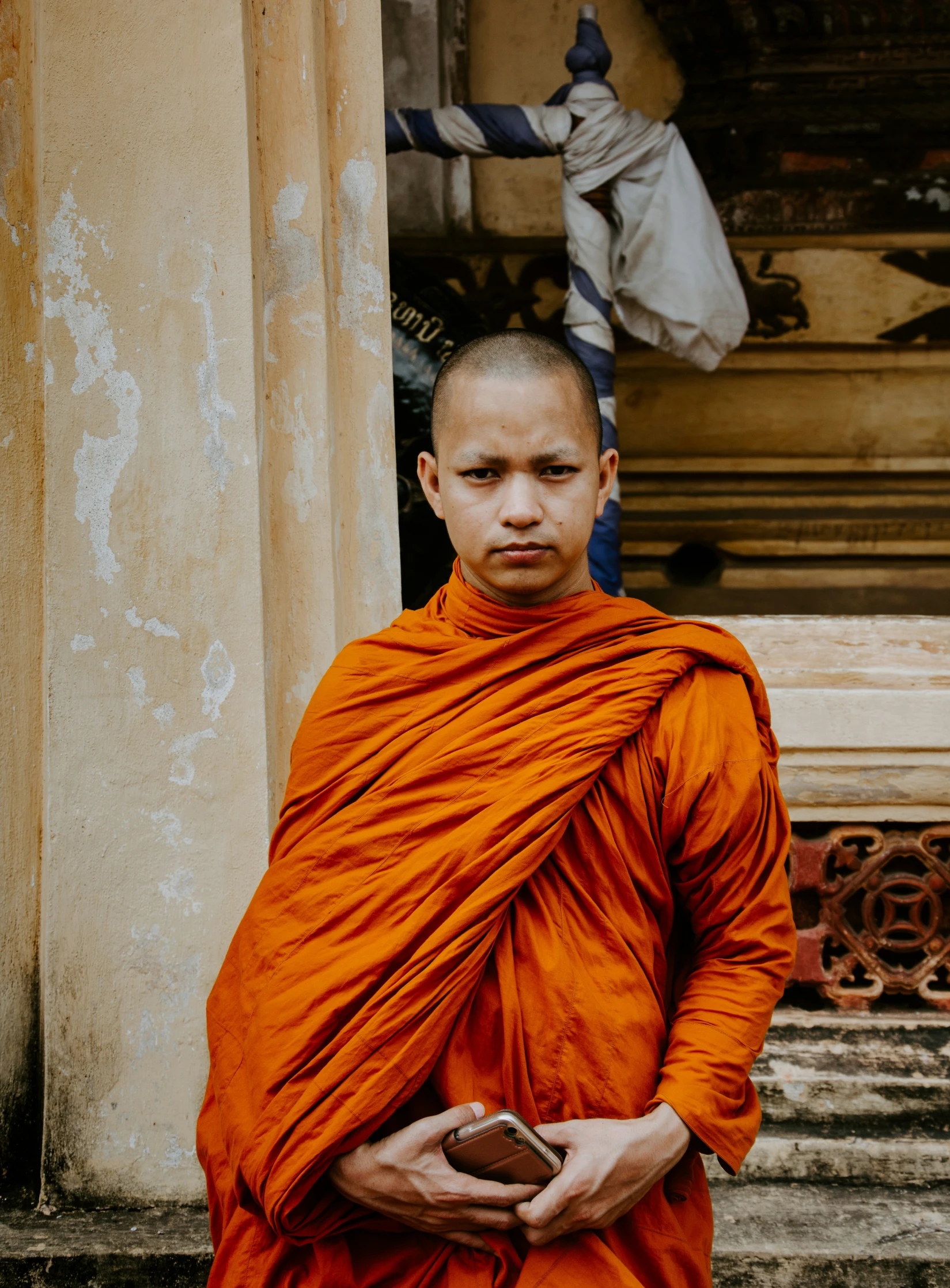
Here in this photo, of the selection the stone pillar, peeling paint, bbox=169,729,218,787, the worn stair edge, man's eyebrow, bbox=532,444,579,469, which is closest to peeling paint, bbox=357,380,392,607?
the stone pillar

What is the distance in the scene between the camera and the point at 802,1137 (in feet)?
6.88

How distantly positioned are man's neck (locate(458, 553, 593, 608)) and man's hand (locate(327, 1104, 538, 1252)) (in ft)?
2.02

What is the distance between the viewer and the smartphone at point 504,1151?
1.01 meters

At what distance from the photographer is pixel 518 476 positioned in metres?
1.18

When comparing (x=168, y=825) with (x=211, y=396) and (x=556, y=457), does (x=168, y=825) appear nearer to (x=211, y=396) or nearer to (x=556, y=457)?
(x=211, y=396)

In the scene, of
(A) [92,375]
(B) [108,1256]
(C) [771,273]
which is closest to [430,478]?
(A) [92,375]

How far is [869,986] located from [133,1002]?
1.74 meters

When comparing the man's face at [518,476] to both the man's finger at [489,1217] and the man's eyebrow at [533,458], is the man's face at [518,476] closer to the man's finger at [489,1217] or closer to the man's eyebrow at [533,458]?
the man's eyebrow at [533,458]

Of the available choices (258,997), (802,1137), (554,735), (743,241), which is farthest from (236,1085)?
(743,241)

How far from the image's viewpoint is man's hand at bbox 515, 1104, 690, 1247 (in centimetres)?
102

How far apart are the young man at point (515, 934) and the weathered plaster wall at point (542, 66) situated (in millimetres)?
3070

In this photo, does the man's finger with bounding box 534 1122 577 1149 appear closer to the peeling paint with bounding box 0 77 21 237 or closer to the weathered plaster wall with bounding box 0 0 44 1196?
the weathered plaster wall with bounding box 0 0 44 1196

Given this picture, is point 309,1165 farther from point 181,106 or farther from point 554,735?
point 181,106

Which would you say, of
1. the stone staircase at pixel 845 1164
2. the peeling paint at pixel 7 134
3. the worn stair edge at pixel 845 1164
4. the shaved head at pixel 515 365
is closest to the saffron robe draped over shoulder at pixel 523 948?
the shaved head at pixel 515 365
